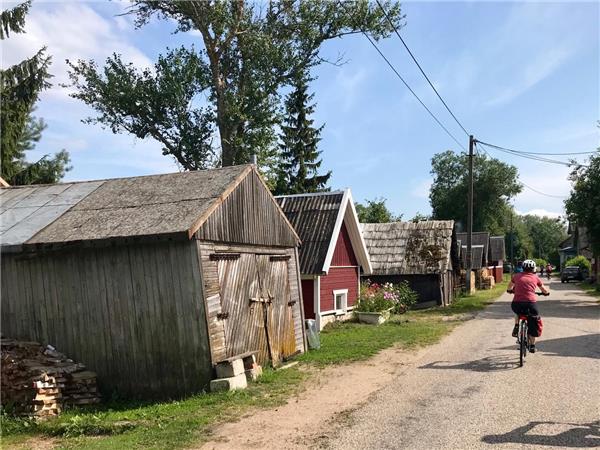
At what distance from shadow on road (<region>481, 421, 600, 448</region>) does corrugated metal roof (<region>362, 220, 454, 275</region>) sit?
1967cm

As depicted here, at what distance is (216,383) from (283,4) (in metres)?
21.7

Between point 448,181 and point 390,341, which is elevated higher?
point 448,181

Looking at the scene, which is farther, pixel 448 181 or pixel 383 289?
pixel 448 181

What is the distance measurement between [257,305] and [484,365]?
462 centimetres

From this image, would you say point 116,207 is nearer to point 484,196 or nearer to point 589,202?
point 589,202

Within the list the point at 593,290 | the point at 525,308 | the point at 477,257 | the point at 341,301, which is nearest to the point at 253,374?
the point at 525,308

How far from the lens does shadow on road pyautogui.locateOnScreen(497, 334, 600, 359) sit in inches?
456

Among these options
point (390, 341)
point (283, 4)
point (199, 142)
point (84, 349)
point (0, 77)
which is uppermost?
point (283, 4)

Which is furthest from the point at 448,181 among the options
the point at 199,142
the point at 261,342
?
the point at 261,342

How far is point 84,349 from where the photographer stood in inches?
402

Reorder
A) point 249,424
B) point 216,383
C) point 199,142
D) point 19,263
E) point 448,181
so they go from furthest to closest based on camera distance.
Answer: point 448,181, point 199,142, point 19,263, point 216,383, point 249,424

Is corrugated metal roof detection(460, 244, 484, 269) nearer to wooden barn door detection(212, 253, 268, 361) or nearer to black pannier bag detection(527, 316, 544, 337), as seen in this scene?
black pannier bag detection(527, 316, 544, 337)

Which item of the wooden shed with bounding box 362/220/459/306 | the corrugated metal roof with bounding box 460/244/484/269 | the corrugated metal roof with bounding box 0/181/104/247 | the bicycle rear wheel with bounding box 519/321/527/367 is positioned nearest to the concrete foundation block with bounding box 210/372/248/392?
the corrugated metal roof with bounding box 0/181/104/247

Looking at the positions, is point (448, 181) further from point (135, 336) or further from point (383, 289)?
point (135, 336)
